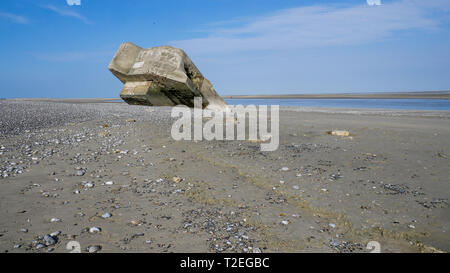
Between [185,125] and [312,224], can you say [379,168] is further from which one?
[185,125]

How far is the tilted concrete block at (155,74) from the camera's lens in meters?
12.0

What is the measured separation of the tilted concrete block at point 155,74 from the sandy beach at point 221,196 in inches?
117

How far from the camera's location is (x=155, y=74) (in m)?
12.0

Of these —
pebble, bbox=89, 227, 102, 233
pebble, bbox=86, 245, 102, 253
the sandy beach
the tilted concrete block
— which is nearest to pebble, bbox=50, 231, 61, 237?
the sandy beach

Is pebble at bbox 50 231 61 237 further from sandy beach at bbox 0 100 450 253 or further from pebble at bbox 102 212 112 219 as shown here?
pebble at bbox 102 212 112 219

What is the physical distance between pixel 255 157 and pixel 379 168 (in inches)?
125

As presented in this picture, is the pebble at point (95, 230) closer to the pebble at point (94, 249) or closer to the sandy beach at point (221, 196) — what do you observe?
the sandy beach at point (221, 196)

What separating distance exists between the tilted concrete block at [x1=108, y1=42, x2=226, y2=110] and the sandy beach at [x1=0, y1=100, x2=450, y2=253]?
2972mm

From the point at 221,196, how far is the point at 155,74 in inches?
303

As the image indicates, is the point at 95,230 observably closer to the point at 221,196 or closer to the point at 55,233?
the point at 55,233

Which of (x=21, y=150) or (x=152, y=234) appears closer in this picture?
(x=152, y=234)

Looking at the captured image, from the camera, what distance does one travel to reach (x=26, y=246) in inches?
151
